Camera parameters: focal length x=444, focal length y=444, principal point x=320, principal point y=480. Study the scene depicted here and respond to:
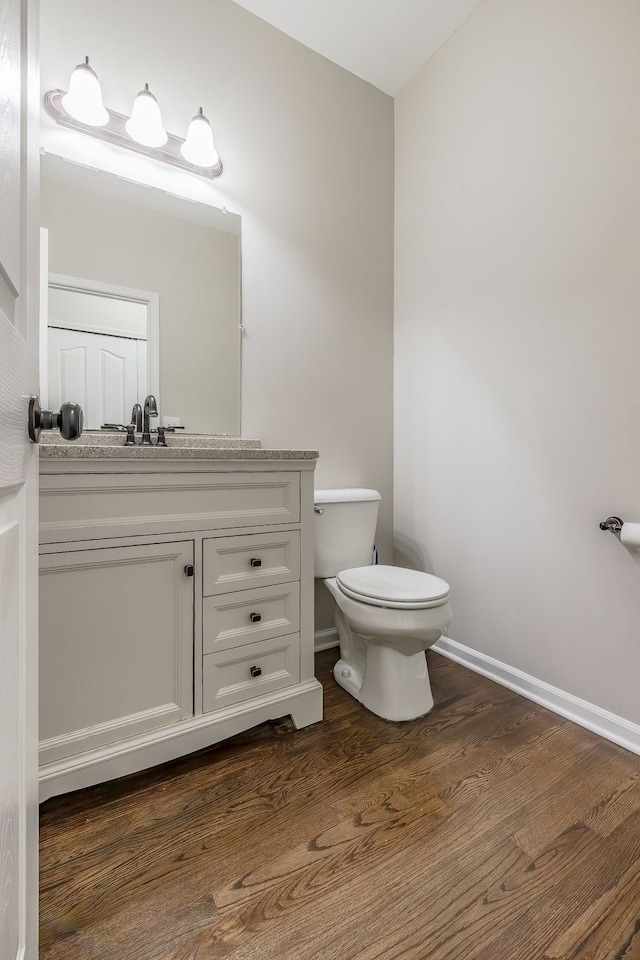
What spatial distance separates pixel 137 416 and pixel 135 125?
1.00m

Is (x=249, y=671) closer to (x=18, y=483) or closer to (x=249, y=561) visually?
(x=249, y=561)

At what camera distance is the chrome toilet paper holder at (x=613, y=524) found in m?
1.35

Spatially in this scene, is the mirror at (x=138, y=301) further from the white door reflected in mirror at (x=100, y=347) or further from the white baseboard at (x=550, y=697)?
the white baseboard at (x=550, y=697)

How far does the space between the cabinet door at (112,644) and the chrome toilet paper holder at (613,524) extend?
1251mm

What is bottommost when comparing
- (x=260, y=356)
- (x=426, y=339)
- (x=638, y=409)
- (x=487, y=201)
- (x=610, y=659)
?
(x=610, y=659)

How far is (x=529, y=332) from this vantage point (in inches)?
63.7

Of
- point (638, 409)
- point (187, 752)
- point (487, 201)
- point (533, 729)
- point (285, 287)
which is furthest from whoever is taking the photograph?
point (285, 287)

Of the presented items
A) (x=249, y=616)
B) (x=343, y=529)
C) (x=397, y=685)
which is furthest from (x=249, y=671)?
(x=343, y=529)

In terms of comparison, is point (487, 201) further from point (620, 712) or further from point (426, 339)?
point (620, 712)

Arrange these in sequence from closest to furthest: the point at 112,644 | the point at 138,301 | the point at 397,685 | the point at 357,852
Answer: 1. the point at 357,852
2. the point at 112,644
3. the point at 397,685
4. the point at 138,301

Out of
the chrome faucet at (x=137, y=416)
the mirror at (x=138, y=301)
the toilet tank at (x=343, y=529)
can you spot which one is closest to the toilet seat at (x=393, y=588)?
the toilet tank at (x=343, y=529)

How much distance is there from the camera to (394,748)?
135 centimetres

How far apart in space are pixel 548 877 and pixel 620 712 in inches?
25.1

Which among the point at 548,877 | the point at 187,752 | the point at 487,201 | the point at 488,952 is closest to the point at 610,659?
the point at 548,877
